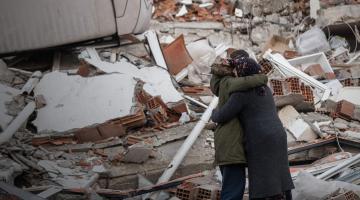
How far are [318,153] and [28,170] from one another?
146 inches

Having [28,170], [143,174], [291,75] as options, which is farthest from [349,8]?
[28,170]

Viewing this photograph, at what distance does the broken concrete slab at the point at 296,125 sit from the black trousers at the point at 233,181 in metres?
3.42

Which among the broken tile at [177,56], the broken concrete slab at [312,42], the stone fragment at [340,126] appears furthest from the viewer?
the broken concrete slab at [312,42]

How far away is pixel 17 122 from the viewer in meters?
7.35

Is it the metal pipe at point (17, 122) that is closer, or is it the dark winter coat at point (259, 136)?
the dark winter coat at point (259, 136)

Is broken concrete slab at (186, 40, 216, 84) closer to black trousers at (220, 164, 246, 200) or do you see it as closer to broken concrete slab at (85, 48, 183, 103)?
broken concrete slab at (85, 48, 183, 103)

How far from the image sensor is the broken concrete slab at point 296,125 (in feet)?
25.6

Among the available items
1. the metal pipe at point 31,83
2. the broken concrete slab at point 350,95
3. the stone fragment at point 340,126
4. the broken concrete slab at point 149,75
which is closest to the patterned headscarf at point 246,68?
the broken concrete slab at point 149,75

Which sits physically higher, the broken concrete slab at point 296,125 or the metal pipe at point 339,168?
the metal pipe at point 339,168

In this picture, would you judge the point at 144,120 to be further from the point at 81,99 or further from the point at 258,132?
the point at 258,132

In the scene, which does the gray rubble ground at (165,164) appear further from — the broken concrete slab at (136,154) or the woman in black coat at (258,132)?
the woman in black coat at (258,132)

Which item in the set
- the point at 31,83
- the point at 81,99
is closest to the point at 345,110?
the point at 81,99

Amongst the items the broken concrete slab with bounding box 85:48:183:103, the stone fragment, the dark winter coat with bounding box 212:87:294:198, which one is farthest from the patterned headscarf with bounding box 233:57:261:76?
the stone fragment

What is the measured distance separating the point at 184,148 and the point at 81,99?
1756 millimetres
